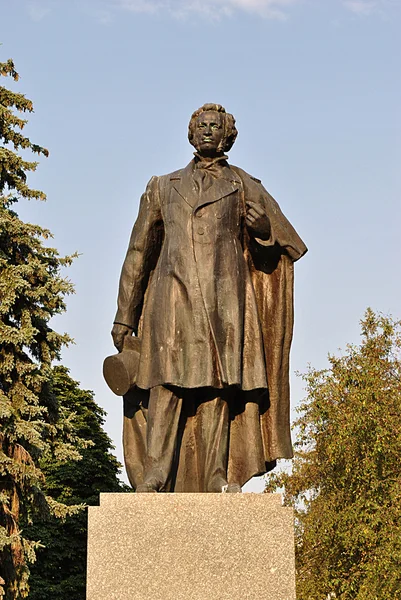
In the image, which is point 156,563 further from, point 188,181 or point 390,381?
point 390,381

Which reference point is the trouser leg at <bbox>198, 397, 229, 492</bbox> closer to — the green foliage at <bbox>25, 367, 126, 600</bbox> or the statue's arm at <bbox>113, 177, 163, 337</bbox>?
the statue's arm at <bbox>113, 177, 163, 337</bbox>

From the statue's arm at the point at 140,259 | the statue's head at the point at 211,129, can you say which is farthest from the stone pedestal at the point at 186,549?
the statue's head at the point at 211,129

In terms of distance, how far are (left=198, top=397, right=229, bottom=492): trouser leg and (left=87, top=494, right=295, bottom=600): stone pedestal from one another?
487 millimetres

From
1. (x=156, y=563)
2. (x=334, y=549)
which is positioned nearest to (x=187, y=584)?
(x=156, y=563)

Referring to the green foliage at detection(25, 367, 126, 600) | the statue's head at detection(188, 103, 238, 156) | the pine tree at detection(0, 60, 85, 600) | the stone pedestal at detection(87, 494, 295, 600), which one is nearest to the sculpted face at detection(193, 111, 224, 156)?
the statue's head at detection(188, 103, 238, 156)

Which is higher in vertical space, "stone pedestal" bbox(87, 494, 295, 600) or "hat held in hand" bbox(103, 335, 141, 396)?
"hat held in hand" bbox(103, 335, 141, 396)

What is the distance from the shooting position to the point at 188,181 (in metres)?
8.11

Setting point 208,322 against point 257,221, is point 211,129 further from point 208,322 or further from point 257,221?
point 208,322

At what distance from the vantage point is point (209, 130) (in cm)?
808

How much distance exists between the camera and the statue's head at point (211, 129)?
8.09 m

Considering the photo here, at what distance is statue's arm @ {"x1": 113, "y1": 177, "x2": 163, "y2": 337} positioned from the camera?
26.6ft

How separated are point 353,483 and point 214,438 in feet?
77.8

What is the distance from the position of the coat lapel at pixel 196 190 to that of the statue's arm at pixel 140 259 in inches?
8.0

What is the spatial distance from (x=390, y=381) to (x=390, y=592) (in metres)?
7.86
